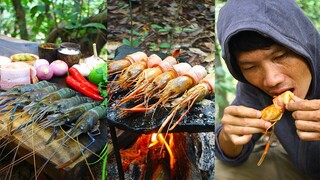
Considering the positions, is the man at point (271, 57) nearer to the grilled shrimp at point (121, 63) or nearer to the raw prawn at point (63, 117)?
the grilled shrimp at point (121, 63)

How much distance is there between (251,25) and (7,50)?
2181 mm

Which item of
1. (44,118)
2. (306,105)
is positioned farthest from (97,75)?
(306,105)

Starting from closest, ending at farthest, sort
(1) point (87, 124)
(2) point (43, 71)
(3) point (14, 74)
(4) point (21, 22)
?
(1) point (87, 124) → (3) point (14, 74) → (2) point (43, 71) → (4) point (21, 22)

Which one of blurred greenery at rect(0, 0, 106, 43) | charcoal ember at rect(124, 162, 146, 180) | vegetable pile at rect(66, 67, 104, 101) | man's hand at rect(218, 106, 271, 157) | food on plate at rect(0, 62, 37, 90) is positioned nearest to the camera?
man's hand at rect(218, 106, 271, 157)

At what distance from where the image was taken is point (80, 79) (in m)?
2.41

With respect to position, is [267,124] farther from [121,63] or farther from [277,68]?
[121,63]

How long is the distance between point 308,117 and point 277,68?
26 cm

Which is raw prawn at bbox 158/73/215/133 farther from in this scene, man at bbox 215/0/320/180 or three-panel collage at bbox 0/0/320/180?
man at bbox 215/0/320/180

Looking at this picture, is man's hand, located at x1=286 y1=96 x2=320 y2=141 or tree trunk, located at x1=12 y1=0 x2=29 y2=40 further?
tree trunk, located at x1=12 y1=0 x2=29 y2=40

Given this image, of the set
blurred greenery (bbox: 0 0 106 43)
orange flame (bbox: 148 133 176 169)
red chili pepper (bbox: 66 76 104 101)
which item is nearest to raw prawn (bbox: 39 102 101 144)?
red chili pepper (bbox: 66 76 104 101)

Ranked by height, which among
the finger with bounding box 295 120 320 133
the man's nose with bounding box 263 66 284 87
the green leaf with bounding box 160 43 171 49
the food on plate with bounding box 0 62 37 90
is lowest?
the food on plate with bounding box 0 62 37 90

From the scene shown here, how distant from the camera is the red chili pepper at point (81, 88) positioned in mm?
2237

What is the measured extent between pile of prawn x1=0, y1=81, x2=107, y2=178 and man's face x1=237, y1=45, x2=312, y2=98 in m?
0.74

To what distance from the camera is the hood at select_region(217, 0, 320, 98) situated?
1.32m
